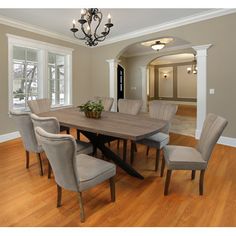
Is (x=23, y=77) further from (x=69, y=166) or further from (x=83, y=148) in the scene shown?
(x=69, y=166)

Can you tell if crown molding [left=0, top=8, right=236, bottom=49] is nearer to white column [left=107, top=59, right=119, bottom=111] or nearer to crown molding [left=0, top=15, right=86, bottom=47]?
crown molding [left=0, top=15, right=86, bottom=47]

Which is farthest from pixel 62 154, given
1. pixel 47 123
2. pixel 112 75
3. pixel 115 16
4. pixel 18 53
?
pixel 112 75

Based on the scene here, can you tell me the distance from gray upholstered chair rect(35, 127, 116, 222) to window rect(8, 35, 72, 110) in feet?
11.0

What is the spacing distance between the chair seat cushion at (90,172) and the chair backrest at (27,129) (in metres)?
0.84

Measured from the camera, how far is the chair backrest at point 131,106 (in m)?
3.79

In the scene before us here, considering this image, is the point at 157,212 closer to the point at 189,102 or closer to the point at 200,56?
the point at 200,56

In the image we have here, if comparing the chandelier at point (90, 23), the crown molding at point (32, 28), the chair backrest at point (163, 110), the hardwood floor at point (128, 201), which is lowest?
the hardwood floor at point (128, 201)

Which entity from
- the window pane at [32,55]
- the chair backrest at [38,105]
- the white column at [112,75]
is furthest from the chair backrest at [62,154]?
the white column at [112,75]

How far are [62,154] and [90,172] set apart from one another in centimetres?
38

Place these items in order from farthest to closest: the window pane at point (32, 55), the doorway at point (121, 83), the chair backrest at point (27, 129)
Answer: the doorway at point (121, 83) < the window pane at point (32, 55) < the chair backrest at point (27, 129)

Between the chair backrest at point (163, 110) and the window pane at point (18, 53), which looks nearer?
the chair backrest at point (163, 110)

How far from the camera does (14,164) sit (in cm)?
306

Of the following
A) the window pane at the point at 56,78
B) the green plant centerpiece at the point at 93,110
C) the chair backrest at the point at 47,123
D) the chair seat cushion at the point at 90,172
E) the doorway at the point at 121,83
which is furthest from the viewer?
the doorway at the point at 121,83

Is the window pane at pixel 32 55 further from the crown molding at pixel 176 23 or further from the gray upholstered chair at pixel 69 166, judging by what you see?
the gray upholstered chair at pixel 69 166
